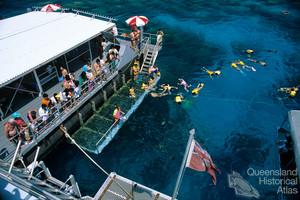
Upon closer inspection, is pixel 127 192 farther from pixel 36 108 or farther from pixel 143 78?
pixel 143 78

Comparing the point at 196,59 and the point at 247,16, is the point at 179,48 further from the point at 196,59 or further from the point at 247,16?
the point at 247,16

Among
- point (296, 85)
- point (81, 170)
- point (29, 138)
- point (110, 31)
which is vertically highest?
point (110, 31)

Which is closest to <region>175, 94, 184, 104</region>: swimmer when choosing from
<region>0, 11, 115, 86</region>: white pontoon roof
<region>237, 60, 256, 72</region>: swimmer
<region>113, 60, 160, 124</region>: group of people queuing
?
<region>113, 60, 160, 124</region>: group of people queuing

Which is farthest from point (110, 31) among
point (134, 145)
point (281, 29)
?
point (281, 29)

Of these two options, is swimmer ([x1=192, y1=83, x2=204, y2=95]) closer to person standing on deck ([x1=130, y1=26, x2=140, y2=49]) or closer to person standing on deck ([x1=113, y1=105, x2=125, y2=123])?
person standing on deck ([x1=130, y1=26, x2=140, y2=49])

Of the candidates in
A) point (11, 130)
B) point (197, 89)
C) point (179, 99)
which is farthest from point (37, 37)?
point (197, 89)
